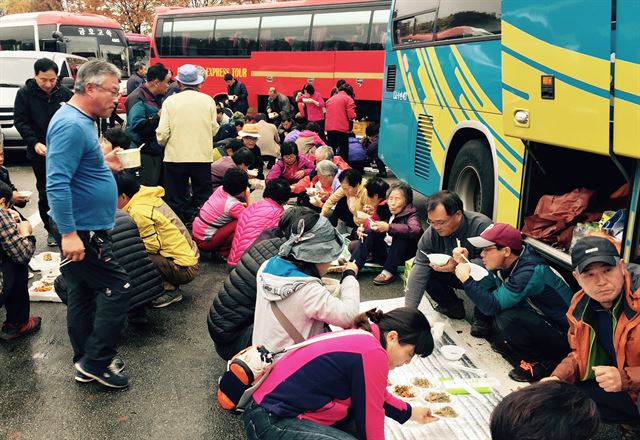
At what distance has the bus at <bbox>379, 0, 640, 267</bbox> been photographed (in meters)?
3.54

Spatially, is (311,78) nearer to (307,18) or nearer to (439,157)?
(307,18)

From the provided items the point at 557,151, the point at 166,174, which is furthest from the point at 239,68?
the point at 557,151

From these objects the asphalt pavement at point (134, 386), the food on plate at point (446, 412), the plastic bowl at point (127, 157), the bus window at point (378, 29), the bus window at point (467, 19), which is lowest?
the asphalt pavement at point (134, 386)

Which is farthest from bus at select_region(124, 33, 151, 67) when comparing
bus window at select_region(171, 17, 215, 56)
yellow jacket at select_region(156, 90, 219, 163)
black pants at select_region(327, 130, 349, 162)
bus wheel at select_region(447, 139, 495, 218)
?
bus wheel at select_region(447, 139, 495, 218)

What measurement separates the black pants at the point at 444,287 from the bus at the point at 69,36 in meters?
17.9

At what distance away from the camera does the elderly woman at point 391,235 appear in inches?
218

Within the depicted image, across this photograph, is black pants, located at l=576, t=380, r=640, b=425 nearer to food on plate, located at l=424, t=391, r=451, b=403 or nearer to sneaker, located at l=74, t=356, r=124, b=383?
food on plate, located at l=424, t=391, r=451, b=403

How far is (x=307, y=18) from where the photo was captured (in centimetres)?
1584

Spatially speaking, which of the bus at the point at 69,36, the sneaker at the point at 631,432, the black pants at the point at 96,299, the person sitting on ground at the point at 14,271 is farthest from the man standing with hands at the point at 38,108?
the bus at the point at 69,36

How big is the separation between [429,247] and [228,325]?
170 centimetres

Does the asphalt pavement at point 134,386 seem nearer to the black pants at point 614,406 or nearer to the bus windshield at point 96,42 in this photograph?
the black pants at point 614,406

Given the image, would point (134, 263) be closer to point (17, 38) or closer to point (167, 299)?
point (167, 299)

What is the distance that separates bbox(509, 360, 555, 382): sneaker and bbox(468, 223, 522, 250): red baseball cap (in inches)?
28.9

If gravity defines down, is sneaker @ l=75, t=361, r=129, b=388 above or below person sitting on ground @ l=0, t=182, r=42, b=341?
below
